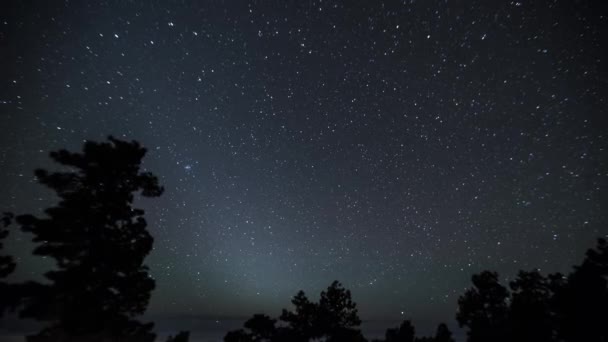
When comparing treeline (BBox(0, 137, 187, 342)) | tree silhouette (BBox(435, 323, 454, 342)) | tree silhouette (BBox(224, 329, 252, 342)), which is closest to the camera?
treeline (BBox(0, 137, 187, 342))

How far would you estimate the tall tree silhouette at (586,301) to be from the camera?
64.9 feet

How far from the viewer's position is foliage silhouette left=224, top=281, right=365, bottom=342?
25.4 metres

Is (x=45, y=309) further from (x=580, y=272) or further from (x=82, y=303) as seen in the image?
(x=580, y=272)

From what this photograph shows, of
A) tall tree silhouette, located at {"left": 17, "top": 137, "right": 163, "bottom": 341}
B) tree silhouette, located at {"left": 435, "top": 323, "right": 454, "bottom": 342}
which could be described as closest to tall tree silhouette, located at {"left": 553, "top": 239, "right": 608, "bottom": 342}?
tree silhouette, located at {"left": 435, "top": 323, "right": 454, "bottom": 342}

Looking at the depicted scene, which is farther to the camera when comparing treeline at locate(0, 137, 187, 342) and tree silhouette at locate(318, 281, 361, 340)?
tree silhouette at locate(318, 281, 361, 340)

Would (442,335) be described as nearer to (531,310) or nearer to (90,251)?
(531,310)

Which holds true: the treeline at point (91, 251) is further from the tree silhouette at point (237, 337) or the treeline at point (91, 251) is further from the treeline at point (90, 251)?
the tree silhouette at point (237, 337)

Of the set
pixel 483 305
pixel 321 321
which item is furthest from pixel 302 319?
pixel 483 305

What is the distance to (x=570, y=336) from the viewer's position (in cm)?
2053

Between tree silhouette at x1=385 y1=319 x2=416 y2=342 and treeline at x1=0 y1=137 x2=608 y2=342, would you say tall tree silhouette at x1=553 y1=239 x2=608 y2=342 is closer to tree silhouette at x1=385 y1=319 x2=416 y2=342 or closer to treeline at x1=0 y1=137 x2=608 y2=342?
tree silhouette at x1=385 y1=319 x2=416 y2=342

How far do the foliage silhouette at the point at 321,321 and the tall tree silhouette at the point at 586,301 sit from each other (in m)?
15.5

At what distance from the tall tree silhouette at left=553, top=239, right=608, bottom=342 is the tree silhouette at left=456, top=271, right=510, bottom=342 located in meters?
3.73

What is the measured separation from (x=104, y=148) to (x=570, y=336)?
31810 mm

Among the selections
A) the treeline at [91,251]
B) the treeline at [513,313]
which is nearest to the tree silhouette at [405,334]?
the treeline at [513,313]
